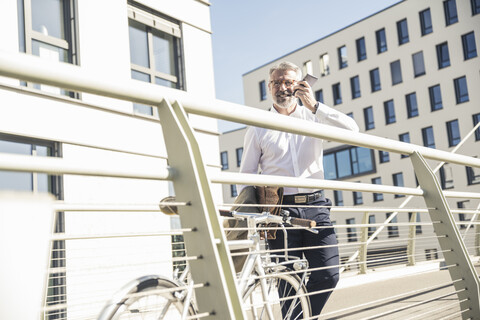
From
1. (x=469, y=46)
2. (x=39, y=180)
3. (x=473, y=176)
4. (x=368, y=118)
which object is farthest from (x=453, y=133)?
(x=39, y=180)

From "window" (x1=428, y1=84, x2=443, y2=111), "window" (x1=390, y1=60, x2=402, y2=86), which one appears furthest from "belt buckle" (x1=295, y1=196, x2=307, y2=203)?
"window" (x1=390, y1=60, x2=402, y2=86)

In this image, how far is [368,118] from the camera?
3788cm

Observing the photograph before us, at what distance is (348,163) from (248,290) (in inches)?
1409

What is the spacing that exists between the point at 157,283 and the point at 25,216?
2.92ft

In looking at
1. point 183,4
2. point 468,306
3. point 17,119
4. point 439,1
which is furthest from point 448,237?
Answer: point 439,1

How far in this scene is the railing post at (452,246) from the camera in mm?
2840

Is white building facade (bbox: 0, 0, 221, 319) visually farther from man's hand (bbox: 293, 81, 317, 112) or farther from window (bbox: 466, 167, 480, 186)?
window (bbox: 466, 167, 480, 186)

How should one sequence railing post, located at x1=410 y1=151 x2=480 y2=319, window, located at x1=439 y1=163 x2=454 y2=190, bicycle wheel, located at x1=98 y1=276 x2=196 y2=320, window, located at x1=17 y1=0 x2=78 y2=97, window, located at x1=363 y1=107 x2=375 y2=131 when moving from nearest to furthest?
bicycle wheel, located at x1=98 y1=276 x2=196 y2=320
railing post, located at x1=410 y1=151 x2=480 y2=319
window, located at x1=17 y1=0 x2=78 y2=97
window, located at x1=439 y1=163 x2=454 y2=190
window, located at x1=363 y1=107 x2=375 y2=131

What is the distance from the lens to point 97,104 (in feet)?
31.5

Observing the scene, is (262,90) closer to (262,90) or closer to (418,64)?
(262,90)

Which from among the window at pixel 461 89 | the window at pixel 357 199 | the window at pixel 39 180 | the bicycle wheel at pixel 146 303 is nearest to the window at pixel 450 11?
the window at pixel 461 89

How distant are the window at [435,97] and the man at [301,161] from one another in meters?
32.4

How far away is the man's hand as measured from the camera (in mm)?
3506

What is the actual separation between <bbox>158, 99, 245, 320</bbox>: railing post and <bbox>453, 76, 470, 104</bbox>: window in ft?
110
